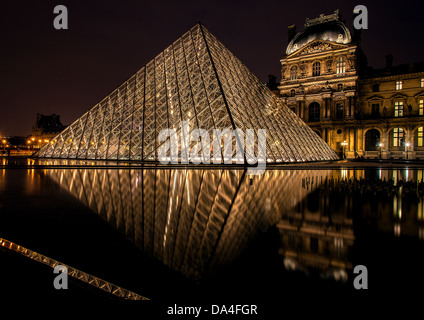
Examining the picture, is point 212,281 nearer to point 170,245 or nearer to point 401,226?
point 170,245

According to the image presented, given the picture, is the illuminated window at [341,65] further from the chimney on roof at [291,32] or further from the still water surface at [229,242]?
the still water surface at [229,242]

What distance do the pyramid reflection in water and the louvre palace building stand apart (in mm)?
36359

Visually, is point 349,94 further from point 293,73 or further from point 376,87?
point 293,73

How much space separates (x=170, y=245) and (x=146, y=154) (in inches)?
620

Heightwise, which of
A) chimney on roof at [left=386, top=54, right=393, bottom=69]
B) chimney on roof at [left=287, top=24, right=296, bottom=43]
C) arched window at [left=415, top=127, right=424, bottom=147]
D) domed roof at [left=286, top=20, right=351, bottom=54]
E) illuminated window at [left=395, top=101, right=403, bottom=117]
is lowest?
arched window at [left=415, top=127, right=424, bottom=147]

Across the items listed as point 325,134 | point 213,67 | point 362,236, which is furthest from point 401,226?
point 325,134

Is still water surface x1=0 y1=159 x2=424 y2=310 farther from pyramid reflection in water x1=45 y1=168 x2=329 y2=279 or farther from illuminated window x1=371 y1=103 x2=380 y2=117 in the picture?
illuminated window x1=371 y1=103 x2=380 y2=117

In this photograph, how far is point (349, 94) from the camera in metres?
39.0

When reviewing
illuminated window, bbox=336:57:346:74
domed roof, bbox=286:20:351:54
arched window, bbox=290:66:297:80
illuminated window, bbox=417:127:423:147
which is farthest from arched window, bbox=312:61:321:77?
illuminated window, bbox=417:127:423:147

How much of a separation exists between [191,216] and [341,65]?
142 feet

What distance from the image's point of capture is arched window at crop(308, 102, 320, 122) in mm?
42562

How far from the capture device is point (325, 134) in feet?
132

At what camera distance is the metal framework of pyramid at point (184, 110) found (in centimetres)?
1670
